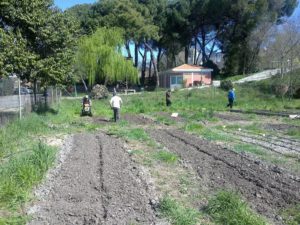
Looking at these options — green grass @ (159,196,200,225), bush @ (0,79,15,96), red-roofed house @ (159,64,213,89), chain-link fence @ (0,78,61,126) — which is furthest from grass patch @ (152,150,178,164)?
red-roofed house @ (159,64,213,89)

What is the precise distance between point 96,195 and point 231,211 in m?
2.41

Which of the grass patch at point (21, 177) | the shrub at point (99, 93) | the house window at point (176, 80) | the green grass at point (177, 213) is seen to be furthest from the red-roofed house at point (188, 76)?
the green grass at point (177, 213)

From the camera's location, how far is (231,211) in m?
6.89

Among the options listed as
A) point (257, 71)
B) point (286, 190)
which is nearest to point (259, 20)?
point (257, 71)

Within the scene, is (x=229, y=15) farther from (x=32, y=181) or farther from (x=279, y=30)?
(x=32, y=181)

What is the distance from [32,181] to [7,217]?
2040 millimetres

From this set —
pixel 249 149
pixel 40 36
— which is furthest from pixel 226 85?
pixel 249 149

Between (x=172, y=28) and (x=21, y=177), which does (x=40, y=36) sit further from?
(x=172, y=28)

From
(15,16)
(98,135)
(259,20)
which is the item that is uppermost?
(259,20)

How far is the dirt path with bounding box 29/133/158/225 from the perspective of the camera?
6898 millimetres

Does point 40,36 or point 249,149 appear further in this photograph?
point 40,36

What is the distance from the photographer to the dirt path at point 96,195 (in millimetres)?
6898

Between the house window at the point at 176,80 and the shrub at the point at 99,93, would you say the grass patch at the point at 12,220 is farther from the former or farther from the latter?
the house window at the point at 176,80

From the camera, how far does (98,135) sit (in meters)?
18.4
